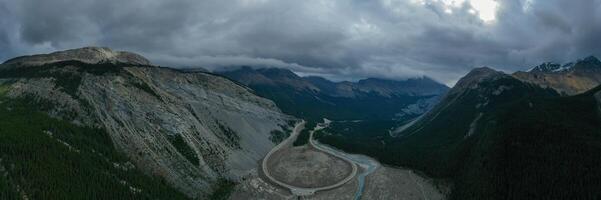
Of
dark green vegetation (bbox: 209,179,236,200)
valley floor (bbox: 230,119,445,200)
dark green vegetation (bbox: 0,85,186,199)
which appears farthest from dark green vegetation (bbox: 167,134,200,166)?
dark green vegetation (bbox: 0,85,186,199)

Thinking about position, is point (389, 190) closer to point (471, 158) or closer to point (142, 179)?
point (471, 158)

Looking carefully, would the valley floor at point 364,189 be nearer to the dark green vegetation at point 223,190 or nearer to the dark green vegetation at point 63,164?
the dark green vegetation at point 223,190

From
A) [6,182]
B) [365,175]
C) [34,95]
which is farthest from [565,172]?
[34,95]

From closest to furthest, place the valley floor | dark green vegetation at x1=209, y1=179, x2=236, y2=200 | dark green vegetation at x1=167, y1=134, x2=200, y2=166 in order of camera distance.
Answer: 1. dark green vegetation at x1=209, y1=179, x2=236, y2=200
2. the valley floor
3. dark green vegetation at x1=167, y1=134, x2=200, y2=166

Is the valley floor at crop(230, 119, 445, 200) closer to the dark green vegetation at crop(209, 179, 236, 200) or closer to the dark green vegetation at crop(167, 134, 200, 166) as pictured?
the dark green vegetation at crop(209, 179, 236, 200)

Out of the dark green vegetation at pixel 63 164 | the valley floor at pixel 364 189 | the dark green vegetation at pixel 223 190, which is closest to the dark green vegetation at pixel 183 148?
the dark green vegetation at pixel 223 190
